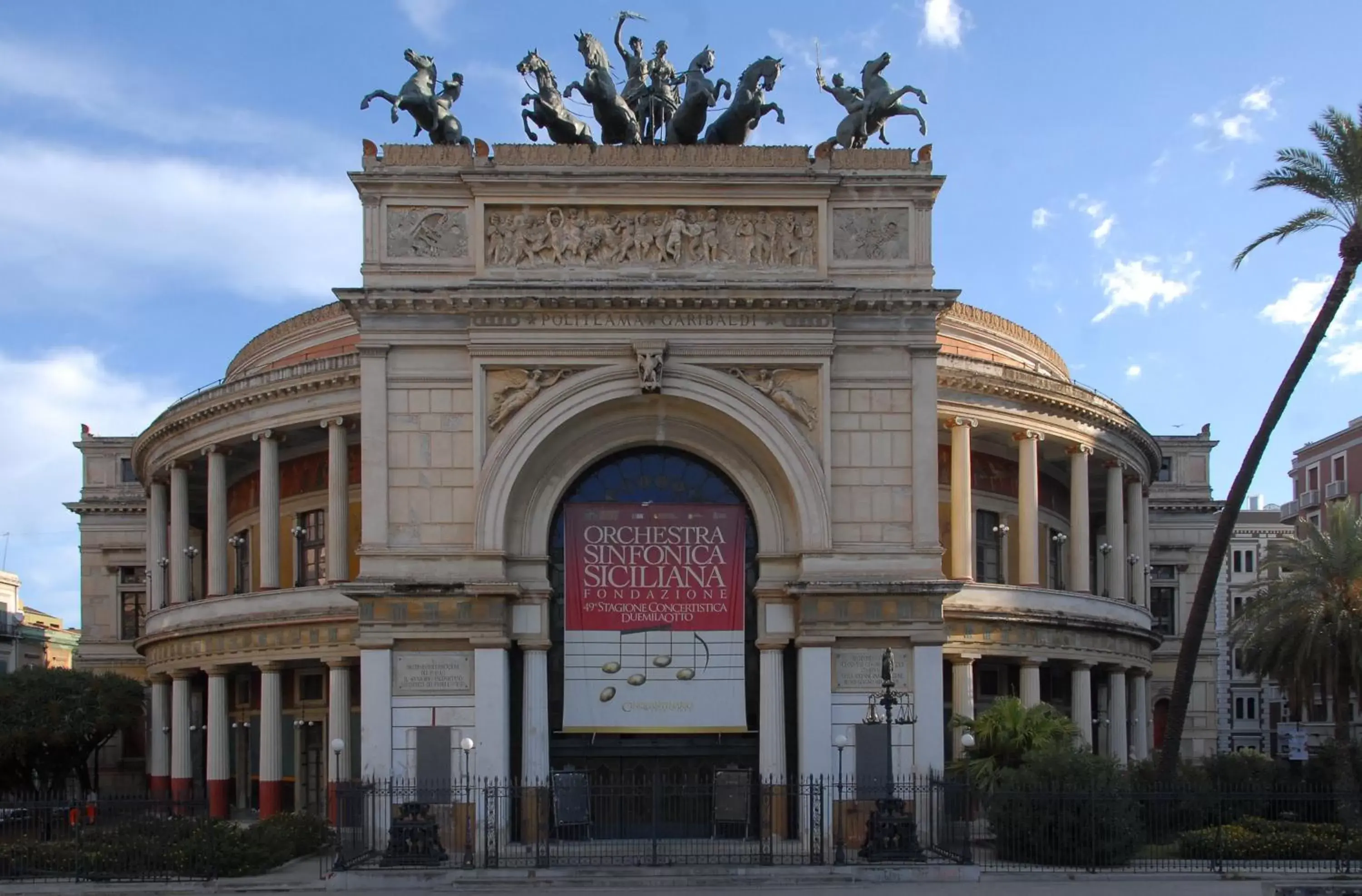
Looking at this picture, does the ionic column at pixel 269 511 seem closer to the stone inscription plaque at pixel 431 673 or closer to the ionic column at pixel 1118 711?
the stone inscription plaque at pixel 431 673

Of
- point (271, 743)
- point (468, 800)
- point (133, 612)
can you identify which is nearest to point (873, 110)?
point (468, 800)

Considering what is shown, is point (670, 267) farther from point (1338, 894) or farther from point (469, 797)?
point (1338, 894)

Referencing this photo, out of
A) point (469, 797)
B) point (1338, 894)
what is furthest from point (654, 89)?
point (1338, 894)

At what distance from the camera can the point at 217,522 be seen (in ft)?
175

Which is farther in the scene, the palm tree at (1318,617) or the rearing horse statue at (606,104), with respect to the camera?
the palm tree at (1318,617)

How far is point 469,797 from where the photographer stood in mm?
35156

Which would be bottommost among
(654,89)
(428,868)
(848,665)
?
(428,868)

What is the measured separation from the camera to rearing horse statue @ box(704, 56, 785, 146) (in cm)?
4009

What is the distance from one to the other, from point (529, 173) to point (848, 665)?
14.1 metres

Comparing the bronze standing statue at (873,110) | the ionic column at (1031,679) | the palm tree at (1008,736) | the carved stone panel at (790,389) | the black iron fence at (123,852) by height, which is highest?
the bronze standing statue at (873,110)

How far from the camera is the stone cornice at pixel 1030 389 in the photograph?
49.5 meters

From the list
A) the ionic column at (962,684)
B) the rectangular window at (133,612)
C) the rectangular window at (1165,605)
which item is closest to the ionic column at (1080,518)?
the ionic column at (962,684)

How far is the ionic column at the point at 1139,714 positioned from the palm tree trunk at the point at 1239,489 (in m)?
19.6

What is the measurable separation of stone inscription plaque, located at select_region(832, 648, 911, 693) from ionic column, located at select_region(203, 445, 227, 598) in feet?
83.9
